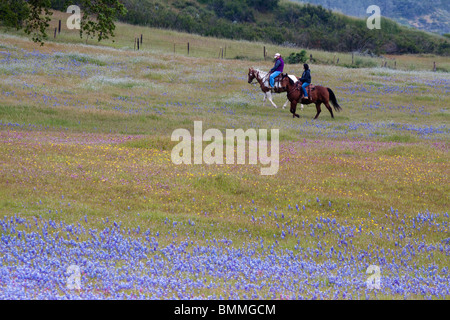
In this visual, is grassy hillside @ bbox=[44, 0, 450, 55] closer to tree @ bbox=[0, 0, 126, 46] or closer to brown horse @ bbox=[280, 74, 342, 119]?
brown horse @ bbox=[280, 74, 342, 119]

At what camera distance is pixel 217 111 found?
32.7 m

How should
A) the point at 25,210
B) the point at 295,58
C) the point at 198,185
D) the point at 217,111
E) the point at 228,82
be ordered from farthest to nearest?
the point at 295,58 → the point at 228,82 → the point at 217,111 → the point at 198,185 → the point at 25,210

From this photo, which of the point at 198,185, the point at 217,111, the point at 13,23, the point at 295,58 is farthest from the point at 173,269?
the point at 295,58

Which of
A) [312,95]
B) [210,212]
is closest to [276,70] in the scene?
[312,95]

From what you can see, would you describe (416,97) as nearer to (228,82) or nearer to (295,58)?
(228,82)

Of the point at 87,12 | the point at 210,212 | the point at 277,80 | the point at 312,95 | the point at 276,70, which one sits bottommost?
the point at 210,212

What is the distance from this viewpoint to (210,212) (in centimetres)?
1273

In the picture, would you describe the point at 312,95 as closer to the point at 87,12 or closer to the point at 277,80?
the point at 277,80

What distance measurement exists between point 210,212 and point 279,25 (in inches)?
4160

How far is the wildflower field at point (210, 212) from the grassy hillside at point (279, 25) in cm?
4867

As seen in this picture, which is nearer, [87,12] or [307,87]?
[87,12]

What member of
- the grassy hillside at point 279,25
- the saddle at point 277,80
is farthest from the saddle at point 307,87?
the grassy hillside at point 279,25

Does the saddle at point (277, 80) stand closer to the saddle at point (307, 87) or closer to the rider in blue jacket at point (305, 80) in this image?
the saddle at point (307, 87)
